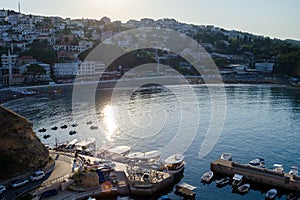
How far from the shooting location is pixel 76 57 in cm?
8100

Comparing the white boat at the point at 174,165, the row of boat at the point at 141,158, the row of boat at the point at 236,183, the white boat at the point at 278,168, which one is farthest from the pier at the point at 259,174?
the row of boat at the point at 141,158

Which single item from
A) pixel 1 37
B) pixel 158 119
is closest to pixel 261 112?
pixel 158 119

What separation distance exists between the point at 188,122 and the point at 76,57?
4882 cm

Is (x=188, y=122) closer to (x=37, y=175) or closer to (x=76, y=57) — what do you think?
(x=37, y=175)

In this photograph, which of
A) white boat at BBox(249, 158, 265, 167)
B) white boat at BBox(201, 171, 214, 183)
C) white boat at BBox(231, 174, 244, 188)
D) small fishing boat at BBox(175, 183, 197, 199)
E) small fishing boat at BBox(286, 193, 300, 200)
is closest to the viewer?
small fishing boat at BBox(286, 193, 300, 200)

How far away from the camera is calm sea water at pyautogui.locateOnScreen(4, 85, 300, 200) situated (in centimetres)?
2698

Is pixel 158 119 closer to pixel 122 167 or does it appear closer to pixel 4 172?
pixel 122 167

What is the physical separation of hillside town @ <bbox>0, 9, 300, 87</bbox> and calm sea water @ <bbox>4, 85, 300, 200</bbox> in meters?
13.0

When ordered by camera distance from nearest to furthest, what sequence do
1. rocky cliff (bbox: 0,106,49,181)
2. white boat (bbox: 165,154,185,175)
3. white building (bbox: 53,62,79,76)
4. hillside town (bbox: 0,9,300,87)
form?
rocky cliff (bbox: 0,106,49,181)
white boat (bbox: 165,154,185,175)
hillside town (bbox: 0,9,300,87)
white building (bbox: 53,62,79,76)

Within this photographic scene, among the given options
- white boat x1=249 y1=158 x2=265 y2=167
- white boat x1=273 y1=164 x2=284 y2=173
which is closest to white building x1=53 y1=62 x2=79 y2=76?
white boat x1=249 y1=158 x2=265 y2=167

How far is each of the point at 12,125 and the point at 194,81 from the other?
62151mm

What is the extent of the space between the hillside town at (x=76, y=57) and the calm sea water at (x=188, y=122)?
512 inches

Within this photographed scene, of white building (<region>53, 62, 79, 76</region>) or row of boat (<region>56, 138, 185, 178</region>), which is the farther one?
white building (<region>53, 62, 79, 76</region>)

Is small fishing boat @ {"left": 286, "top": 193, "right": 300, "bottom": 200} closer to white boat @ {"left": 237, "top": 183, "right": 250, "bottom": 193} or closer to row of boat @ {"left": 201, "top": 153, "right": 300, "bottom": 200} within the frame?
row of boat @ {"left": 201, "top": 153, "right": 300, "bottom": 200}
